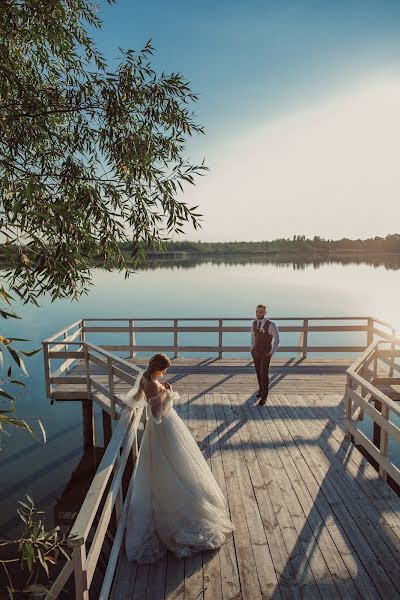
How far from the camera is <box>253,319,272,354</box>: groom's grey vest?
7969 mm

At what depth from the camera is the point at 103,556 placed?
6.41 metres

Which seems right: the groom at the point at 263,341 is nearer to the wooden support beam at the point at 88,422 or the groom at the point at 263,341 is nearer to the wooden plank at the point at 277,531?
the wooden plank at the point at 277,531

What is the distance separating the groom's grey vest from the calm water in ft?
15.0

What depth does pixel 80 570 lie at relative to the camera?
9.77ft

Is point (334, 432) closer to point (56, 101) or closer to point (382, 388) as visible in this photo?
point (382, 388)

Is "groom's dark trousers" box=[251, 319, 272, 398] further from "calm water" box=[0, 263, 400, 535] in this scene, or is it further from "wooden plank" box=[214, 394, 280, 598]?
"calm water" box=[0, 263, 400, 535]

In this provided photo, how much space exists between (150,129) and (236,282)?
54.7 m

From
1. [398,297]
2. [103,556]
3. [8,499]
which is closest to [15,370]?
[8,499]

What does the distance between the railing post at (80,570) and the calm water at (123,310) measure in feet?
3.23

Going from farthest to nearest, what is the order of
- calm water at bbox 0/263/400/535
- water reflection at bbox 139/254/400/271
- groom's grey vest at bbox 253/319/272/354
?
1. water reflection at bbox 139/254/400/271
2. calm water at bbox 0/263/400/535
3. groom's grey vest at bbox 253/319/272/354

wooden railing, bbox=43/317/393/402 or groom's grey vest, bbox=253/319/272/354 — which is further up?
groom's grey vest, bbox=253/319/272/354

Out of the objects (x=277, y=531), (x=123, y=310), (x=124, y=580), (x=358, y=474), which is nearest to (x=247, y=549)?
(x=277, y=531)

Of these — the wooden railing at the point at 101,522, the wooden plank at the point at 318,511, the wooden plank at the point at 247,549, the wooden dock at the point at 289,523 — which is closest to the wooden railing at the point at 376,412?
the wooden dock at the point at 289,523

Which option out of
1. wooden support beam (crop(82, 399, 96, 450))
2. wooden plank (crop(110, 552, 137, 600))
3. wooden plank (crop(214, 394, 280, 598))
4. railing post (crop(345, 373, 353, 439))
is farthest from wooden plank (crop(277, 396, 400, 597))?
wooden support beam (crop(82, 399, 96, 450))
